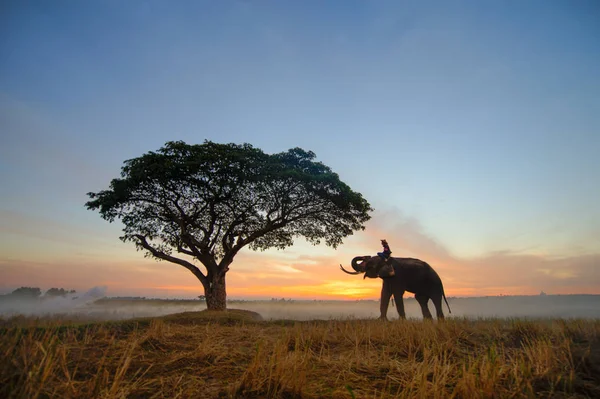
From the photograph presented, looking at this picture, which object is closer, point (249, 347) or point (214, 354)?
point (214, 354)

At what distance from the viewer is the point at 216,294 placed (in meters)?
23.2

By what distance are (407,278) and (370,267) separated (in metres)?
2.01

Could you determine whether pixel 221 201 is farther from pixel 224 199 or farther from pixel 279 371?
pixel 279 371

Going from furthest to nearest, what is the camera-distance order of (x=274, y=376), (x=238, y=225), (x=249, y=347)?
(x=238, y=225) < (x=249, y=347) < (x=274, y=376)

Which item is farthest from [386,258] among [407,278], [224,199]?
[224,199]

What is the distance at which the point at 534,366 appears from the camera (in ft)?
14.8

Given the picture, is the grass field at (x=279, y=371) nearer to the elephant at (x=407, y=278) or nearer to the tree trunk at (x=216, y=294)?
the elephant at (x=407, y=278)

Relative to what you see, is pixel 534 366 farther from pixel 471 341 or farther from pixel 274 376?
pixel 274 376

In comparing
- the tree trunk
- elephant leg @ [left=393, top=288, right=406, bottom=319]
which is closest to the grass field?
elephant leg @ [left=393, top=288, right=406, bottom=319]

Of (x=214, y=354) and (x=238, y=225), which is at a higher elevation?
(x=238, y=225)

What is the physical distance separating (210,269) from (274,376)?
2116cm

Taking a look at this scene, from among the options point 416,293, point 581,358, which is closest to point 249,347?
point 581,358

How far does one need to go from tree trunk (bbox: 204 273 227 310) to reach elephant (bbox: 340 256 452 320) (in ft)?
33.9

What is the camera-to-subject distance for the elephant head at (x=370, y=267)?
18006 mm
